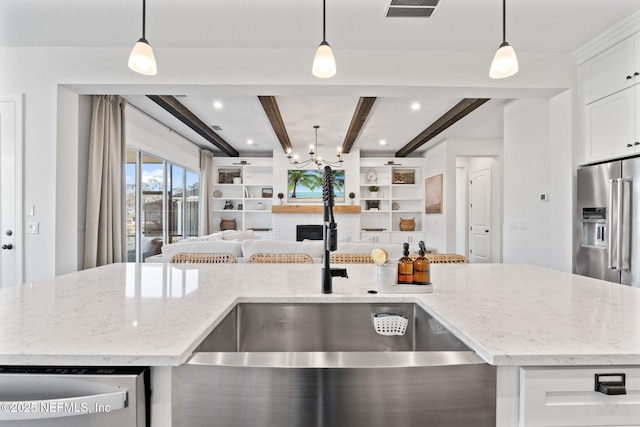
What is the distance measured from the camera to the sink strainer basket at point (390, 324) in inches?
46.7

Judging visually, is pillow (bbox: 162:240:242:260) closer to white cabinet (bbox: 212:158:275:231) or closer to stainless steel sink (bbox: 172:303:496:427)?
stainless steel sink (bbox: 172:303:496:427)

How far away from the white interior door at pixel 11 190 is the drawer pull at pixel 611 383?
4.07 m

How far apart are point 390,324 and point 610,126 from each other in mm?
2926

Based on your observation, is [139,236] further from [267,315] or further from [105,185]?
[267,315]

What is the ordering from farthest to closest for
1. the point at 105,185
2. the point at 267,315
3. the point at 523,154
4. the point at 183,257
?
the point at 523,154 < the point at 105,185 < the point at 183,257 < the point at 267,315

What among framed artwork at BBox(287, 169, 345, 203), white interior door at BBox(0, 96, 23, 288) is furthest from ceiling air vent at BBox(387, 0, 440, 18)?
framed artwork at BBox(287, 169, 345, 203)

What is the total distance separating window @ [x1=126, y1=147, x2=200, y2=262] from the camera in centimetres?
484

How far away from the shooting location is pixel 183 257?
7.51 feet

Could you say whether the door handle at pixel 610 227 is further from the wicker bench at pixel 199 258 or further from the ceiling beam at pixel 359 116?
the wicker bench at pixel 199 258

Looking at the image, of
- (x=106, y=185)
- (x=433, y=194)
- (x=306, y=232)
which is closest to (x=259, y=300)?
(x=106, y=185)

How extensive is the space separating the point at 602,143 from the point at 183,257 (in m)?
3.53

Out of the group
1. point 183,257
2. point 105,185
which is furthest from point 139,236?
point 183,257

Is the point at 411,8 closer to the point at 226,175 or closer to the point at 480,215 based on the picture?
the point at 480,215

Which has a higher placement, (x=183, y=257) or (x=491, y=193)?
(x=491, y=193)
